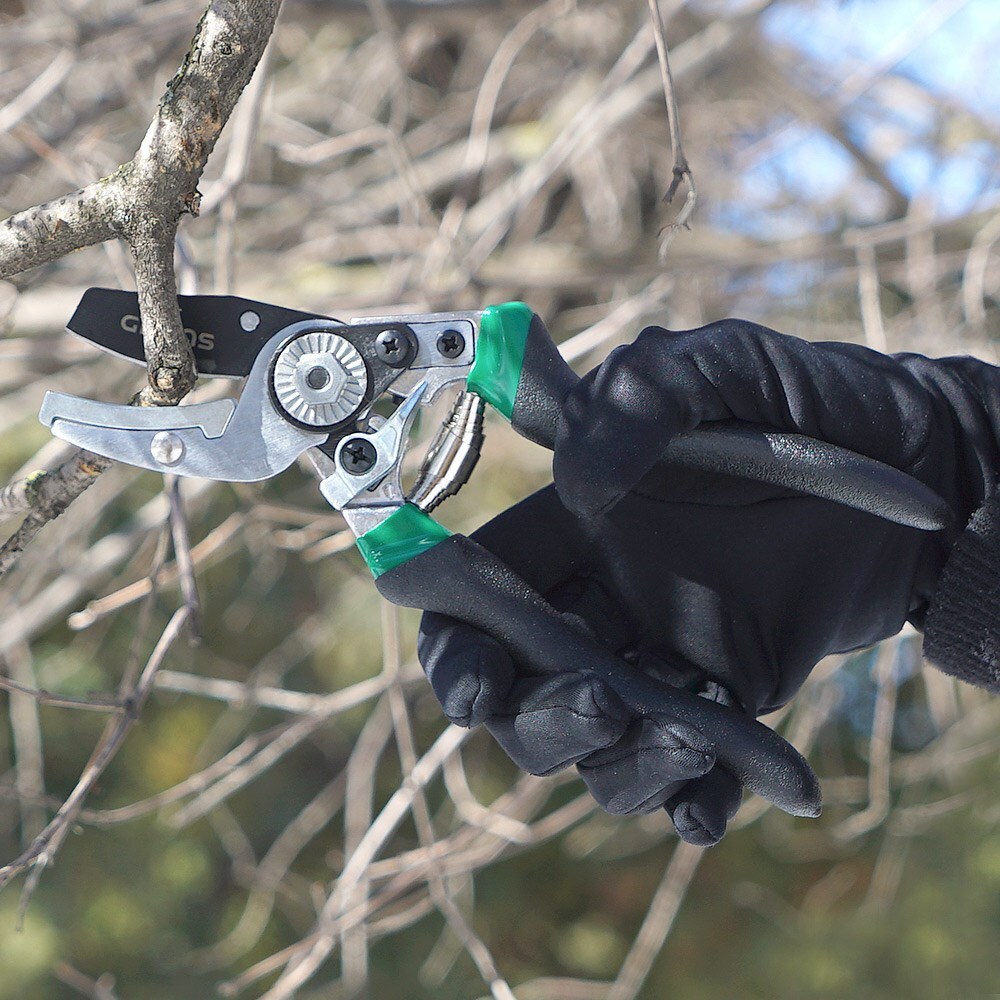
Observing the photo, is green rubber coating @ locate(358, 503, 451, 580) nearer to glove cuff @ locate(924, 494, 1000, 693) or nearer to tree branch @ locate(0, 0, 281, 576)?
tree branch @ locate(0, 0, 281, 576)

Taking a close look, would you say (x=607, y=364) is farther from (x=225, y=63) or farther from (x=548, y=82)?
(x=548, y=82)

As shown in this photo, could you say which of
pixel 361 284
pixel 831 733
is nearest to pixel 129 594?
pixel 361 284

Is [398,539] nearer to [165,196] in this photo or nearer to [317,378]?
[317,378]

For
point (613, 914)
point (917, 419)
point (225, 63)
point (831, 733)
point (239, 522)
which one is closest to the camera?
point (225, 63)

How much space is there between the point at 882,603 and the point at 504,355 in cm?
38

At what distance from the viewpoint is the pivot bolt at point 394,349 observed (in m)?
0.79

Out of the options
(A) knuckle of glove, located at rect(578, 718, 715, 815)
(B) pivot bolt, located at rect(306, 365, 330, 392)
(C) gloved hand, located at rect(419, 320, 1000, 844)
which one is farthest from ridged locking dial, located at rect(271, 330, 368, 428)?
(A) knuckle of glove, located at rect(578, 718, 715, 815)

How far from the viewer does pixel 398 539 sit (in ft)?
2.52

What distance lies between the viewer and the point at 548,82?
2.72 m

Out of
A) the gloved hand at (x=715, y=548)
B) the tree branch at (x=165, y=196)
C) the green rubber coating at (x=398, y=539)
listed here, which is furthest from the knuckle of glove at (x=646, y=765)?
the tree branch at (x=165, y=196)

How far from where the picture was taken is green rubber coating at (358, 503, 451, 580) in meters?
0.76

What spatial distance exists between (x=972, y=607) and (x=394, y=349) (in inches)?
18.8

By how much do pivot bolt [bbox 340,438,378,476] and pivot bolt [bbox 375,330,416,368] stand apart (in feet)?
0.20

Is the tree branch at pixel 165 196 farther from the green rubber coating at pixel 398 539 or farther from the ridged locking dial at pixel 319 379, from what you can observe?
the green rubber coating at pixel 398 539
